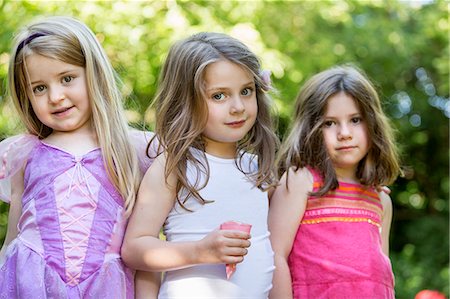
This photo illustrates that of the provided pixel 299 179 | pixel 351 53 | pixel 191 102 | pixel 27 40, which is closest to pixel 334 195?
pixel 299 179

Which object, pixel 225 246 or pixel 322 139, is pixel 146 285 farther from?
pixel 322 139

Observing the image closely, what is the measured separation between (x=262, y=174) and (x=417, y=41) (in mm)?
5744

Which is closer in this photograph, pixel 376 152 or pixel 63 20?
pixel 63 20

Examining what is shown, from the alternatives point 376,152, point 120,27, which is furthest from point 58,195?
point 120,27

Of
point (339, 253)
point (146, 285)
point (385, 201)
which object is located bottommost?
point (146, 285)

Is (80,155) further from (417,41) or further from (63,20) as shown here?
(417,41)

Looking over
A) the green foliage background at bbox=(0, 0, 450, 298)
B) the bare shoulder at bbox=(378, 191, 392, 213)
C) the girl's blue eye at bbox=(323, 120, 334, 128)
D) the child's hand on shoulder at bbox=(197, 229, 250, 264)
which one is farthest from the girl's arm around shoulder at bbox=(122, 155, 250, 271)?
the green foliage background at bbox=(0, 0, 450, 298)

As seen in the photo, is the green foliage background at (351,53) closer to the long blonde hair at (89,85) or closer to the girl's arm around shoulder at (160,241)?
the long blonde hair at (89,85)

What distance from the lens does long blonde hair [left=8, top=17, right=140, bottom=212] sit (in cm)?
254

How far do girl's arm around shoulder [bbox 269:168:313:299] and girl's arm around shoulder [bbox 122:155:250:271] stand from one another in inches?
17.8

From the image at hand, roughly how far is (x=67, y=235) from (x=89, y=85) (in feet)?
1.67

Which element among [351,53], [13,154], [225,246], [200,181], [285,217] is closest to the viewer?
[225,246]

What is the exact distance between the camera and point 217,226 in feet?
8.16

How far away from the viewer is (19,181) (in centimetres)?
265
